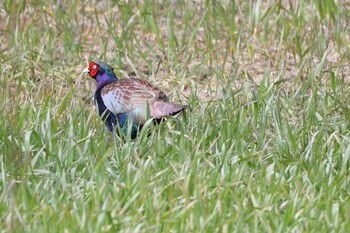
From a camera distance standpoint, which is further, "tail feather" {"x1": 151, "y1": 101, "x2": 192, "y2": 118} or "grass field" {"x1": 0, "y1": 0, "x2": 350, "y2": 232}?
"tail feather" {"x1": 151, "y1": 101, "x2": 192, "y2": 118}

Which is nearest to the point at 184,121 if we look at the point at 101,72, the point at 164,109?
the point at 164,109

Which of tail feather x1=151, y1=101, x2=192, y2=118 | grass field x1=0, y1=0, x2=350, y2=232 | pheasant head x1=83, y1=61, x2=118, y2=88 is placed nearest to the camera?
grass field x1=0, y1=0, x2=350, y2=232

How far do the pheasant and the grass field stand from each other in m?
0.08

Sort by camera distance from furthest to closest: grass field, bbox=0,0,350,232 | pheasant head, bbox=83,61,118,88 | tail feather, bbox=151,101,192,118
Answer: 1. pheasant head, bbox=83,61,118,88
2. tail feather, bbox=151,101,192,118
3. grass field, bbox=0,0,350,232

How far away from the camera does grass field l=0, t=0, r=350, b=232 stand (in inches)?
186

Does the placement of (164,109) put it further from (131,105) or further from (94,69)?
(94,69)

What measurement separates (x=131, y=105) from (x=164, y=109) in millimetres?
299

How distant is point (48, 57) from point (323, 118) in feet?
7.46

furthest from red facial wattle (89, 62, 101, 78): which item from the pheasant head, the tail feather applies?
the tail feather

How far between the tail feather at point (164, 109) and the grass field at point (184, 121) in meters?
0.07

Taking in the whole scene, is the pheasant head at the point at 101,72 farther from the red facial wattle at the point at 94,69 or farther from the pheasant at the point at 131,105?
the pheasant at the point at 131,105

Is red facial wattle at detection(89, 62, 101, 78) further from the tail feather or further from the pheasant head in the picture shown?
the tail feather

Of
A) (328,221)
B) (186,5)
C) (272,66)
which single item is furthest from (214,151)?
(186,5)

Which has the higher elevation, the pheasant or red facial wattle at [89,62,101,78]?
red facial wattle at [89,62,101,78]
